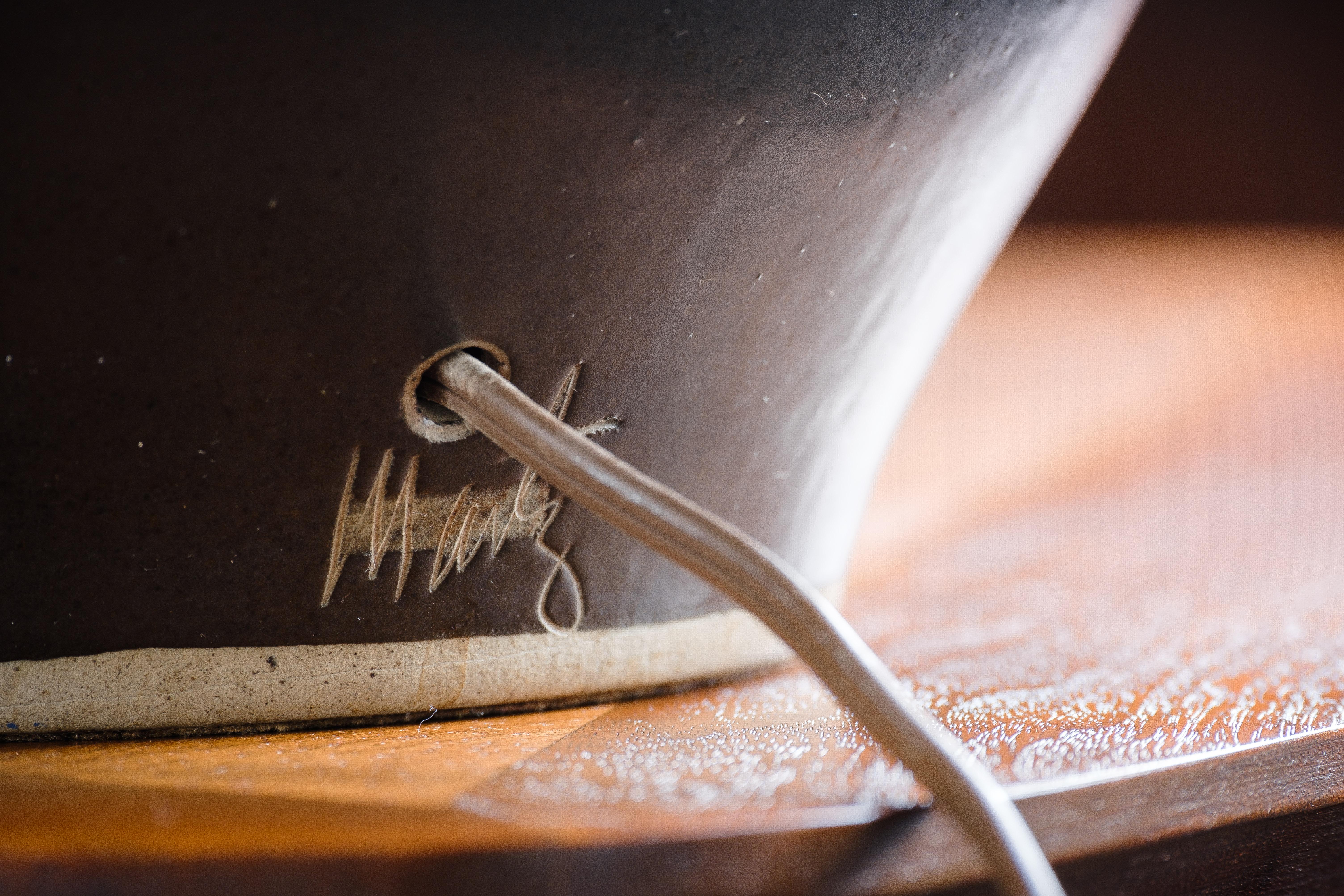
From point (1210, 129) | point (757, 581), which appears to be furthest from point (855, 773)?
point (1210, 129)

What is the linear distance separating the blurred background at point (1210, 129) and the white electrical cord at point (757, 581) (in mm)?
1146

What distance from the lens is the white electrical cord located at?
0.51ft

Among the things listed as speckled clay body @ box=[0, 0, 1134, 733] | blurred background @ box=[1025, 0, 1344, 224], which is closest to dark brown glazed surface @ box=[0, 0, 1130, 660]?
speckled clay body @ box=[0, 0, 1134, 733]

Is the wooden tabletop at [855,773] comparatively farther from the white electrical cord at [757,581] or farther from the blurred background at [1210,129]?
the blurred background at [1210,129]

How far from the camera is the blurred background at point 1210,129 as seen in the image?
1195 millimetres

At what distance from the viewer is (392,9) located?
0.55ft

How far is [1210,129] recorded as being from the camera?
1217 millimetres

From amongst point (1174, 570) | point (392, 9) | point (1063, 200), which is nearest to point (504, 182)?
point (392, 9)

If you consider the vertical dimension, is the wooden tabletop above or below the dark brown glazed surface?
below

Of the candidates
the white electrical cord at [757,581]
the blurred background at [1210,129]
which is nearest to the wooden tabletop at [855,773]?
the white electrical cord at [757,581]

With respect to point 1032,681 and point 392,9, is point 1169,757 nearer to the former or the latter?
point 1032,681

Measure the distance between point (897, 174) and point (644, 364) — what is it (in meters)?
0.08

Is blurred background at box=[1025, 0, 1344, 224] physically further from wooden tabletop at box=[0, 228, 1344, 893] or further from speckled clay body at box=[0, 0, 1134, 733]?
speckled clay body at box=[0, 0, 1134, 733]
